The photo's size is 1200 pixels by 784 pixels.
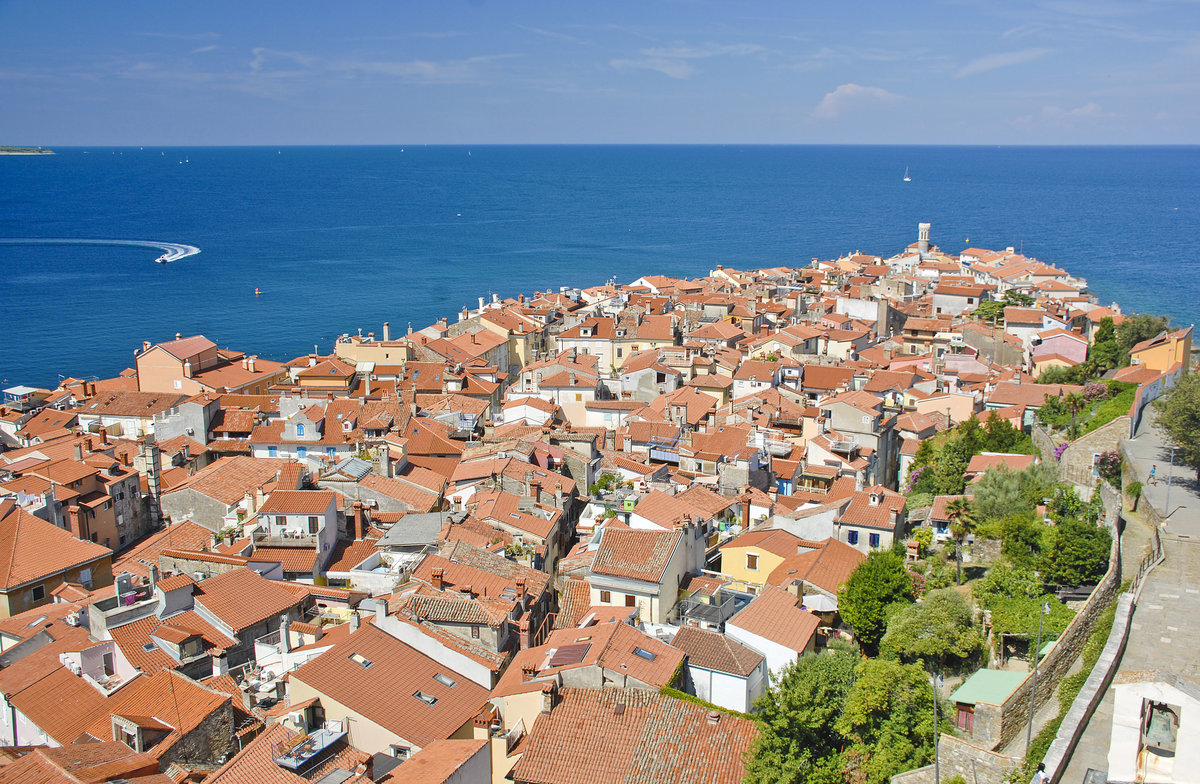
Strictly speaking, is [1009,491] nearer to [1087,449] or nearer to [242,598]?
[1087,449]

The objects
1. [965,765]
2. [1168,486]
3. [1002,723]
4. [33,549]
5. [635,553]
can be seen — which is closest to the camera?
[965,765]

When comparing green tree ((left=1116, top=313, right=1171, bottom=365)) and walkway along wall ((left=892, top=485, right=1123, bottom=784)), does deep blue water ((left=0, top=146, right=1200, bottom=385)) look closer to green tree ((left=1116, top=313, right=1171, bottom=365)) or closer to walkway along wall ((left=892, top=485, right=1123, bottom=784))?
green tree ((left=1116, top=313, right=1171, bottom=365))

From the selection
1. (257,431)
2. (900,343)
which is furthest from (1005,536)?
(900,343)

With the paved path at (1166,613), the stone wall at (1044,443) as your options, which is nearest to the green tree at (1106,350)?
the stone wall at (1044,443)

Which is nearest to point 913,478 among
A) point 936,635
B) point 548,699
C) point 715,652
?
Answer: point 936,635

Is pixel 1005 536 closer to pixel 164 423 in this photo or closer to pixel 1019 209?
pixel 164 423

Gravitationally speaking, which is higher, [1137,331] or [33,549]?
[1137,331]

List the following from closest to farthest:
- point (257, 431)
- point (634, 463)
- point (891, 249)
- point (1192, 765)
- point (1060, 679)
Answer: point (1192, 765), point (1060, 679), point (634, 463), point (257, 431), point (891, 249)

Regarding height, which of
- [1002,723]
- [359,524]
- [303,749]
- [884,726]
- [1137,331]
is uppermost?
[1137,331]
